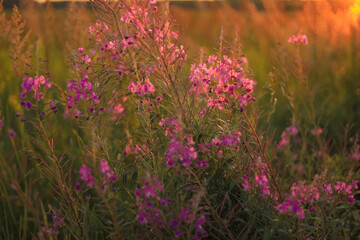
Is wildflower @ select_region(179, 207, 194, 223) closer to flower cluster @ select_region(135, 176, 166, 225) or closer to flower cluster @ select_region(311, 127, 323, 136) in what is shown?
flower cluster @ select_region(135, 176, 166, 225)

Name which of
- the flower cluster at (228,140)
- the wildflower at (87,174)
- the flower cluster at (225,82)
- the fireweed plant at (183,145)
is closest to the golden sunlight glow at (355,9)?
the fireweed plant at (183,145)

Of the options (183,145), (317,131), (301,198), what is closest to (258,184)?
(301,198)

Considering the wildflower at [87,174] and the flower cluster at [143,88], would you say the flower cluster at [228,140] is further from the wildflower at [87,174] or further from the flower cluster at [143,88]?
the wildflower at [87,174]

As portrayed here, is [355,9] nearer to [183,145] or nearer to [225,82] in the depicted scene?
[225,82]

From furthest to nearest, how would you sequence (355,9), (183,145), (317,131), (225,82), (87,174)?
(355,9) → (317,131) → (225,82) → (183,145) → (87,174)

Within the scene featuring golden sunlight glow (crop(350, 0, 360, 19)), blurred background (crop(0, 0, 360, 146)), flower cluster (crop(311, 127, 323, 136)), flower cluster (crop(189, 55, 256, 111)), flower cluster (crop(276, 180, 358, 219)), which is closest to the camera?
flower cluster (crop(276, 180, 358, 219))

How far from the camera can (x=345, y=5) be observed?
18.2 ft

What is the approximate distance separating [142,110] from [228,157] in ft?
1.54

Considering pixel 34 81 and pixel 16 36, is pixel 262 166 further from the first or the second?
pixel 16 36

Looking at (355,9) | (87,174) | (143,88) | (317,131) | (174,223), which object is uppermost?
(355,9)

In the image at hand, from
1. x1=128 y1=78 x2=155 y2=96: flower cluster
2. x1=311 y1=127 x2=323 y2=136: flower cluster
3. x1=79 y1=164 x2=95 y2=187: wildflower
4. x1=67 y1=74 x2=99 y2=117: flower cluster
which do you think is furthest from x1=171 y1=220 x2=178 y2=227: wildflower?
x1=311 y1=127 x2=323 y2=136: flower cluster

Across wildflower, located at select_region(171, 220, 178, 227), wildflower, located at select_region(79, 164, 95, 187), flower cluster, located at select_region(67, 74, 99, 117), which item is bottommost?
wildflower, located at select_region(171, 220, 178, 227)

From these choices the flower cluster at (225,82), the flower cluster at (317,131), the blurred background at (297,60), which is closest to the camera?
the flower cluster at (225,82)

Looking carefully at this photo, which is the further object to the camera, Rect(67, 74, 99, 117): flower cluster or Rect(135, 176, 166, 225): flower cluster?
Rect(67, 74, 99, 117): flower cluster
